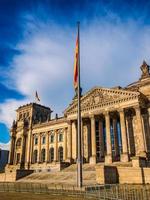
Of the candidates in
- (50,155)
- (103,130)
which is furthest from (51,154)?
(103,130)

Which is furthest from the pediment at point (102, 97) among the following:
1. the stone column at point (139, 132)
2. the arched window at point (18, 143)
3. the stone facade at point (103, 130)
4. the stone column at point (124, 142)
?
the arched window at point (18, 143)

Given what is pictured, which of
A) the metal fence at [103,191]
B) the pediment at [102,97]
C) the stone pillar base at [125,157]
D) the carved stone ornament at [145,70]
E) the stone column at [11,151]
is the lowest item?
the metal fence at [103,191]

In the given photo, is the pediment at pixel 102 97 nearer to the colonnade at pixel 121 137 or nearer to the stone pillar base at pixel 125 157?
the colonnade at pixel 121 137

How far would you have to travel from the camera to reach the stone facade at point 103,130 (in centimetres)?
4538

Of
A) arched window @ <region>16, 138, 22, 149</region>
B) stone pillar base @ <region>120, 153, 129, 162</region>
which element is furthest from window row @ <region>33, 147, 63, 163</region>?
stone pillar base @ <region>120, 153, 129, 162</region>

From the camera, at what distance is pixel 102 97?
50.6m

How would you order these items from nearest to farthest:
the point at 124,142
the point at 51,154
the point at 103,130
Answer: the point at 124,142 < the point at 103,130 < the point at 51,154

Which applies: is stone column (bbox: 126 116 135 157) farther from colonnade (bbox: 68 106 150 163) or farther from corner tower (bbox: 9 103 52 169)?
corner tower (bbox: 9 103 52 169)

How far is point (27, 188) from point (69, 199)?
8924 millimetres

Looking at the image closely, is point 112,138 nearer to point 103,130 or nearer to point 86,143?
point 103,130

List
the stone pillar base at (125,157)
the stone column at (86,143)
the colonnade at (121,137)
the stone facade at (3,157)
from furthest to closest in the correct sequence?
the stone facade at (3,157), the stone column at (86,143), the colonnade at (121,137), the stone pillar base at (125,157)

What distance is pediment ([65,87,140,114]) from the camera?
154 feet

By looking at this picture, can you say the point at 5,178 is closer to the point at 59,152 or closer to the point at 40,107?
the point at 59,152

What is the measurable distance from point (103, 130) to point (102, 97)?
864cm
